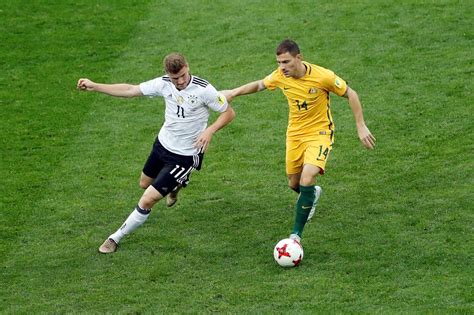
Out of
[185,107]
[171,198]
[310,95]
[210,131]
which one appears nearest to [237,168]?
[171,198]

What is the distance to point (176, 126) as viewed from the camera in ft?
41.4

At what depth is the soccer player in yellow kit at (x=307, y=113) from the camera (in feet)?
39.5

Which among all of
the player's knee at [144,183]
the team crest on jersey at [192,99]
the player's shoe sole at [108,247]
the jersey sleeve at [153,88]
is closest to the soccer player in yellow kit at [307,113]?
the team crest on jersey at [192,99]

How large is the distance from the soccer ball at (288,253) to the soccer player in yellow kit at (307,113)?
1.01 ft

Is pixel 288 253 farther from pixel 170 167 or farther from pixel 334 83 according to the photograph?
pixel 334 83

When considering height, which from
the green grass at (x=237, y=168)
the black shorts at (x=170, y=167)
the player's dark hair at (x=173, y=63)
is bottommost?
the green grass at (x=237, y=168)

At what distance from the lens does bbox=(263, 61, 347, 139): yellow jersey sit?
12211mm

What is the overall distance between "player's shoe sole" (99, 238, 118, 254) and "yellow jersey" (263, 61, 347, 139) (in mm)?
2540

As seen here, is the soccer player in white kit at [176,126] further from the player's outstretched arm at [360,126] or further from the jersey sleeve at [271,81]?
the player's outstretched arm at [360,126]

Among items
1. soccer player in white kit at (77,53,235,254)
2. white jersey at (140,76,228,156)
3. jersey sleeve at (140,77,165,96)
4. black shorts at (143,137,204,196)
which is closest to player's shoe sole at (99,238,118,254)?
soccer player in white kit at (77,53,235,254)

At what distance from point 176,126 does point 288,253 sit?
7.25 feet

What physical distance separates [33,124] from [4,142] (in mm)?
769

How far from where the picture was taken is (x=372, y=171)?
48.0 feet

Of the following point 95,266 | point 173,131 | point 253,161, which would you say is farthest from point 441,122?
point 95,266
